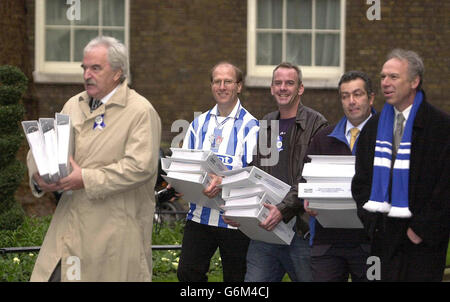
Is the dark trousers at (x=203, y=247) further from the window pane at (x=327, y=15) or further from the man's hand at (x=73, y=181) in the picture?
the window pane at (x=327, y=15)

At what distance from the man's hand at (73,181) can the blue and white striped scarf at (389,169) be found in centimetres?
171

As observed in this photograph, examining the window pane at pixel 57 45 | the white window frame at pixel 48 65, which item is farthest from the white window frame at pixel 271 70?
the window pane at pixel 57 45

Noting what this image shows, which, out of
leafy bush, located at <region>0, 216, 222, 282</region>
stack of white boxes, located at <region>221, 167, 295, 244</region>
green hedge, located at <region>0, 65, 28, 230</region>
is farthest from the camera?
green hedge, located at <region>0, 65, 28, 230</region>

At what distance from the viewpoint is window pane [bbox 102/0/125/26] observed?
13930 millimetres

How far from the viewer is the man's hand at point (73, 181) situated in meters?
4.94

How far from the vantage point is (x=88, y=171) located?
4.96m

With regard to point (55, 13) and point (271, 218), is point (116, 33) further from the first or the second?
point (271, 218)

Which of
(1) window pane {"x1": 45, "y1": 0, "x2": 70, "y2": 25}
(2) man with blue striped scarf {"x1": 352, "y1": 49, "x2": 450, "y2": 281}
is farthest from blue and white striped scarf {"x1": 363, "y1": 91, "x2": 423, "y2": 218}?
(1) window pane {"x1": 45, "y1": 0, "x2": 70, "y2": 25}

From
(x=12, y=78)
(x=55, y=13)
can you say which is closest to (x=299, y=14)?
(x=55, y=13)

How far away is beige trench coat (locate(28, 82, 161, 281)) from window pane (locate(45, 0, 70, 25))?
29.9 feet

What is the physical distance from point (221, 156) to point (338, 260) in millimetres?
1212

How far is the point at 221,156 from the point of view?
617 centimetres

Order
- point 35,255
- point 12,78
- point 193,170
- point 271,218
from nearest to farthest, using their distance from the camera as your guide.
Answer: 1. point 271,218
2. point 193,170
3. point 35,255
4. point 12,78

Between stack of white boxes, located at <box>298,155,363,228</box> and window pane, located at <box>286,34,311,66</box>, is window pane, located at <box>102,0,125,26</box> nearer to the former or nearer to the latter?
window pane, located at <box>286,34,311,66</box>
